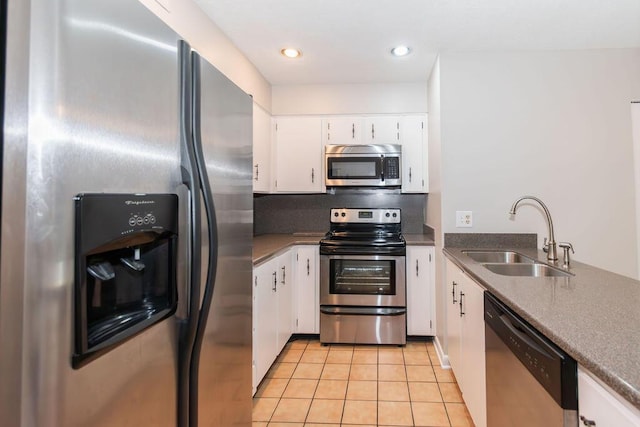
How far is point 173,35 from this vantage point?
99 centimetres

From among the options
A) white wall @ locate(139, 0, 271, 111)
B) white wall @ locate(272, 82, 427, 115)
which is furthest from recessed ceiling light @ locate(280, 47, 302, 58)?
white wall @ locate(272, 82, 427, 115)

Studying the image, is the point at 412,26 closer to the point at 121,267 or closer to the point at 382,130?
the point at 382,130

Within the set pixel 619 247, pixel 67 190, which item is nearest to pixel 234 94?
pixel 67 190

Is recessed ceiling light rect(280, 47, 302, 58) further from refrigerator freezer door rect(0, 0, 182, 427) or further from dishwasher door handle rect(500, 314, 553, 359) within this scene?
dishwasher door handle rect(500, 314, 553, 359)

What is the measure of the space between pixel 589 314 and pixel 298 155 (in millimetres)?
2663

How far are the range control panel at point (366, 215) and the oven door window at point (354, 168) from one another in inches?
14.1

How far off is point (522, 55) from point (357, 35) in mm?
1208

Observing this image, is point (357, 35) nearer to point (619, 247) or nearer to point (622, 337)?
point (622, 337)

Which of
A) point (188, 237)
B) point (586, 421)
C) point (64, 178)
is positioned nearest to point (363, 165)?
point (188, 237)

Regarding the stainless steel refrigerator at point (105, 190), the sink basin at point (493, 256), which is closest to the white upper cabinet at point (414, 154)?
the sink basin at point (493, 256)

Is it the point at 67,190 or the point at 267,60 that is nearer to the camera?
the point at 67,190

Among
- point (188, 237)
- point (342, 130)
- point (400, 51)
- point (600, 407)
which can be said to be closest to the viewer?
point (600, 407)

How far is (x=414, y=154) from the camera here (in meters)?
3.26

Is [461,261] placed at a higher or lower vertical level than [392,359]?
higher
